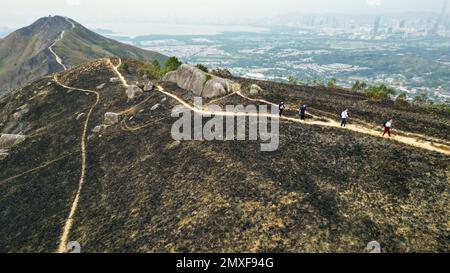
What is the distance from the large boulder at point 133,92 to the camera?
3421 inches

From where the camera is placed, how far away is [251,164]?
49438mm

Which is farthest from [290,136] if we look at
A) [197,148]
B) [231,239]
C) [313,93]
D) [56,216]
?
[56,216]

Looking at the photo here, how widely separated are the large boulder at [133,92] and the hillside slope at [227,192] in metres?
12.5

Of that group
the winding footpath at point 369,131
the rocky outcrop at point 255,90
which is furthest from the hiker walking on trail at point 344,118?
the rocky outcrop at point 255,90

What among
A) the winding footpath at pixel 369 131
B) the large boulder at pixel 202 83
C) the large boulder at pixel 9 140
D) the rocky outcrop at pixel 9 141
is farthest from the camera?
the large boulder at pixel 9 140

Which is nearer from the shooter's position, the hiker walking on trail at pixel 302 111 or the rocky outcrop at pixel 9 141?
the hiker walking on trail at pixel 302 111

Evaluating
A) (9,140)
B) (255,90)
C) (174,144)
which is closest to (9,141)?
(9,140)

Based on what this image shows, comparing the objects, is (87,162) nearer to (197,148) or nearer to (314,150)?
(197,148)

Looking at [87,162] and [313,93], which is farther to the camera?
[313,93]

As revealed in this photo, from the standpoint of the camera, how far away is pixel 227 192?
145ft

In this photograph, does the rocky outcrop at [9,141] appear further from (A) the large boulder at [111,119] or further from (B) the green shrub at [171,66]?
(B) the green shrub at [171,66]

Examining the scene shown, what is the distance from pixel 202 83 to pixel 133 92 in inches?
755

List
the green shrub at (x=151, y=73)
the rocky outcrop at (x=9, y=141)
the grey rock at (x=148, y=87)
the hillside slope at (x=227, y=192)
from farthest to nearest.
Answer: the green shrub at (x=151, y=73) < the grey rock at (x=148, y=87) < the rocky outcrop at (x=9, y=141) < the hillside slope at (x=227, y=192)

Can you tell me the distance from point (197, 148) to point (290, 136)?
47.3 feet
